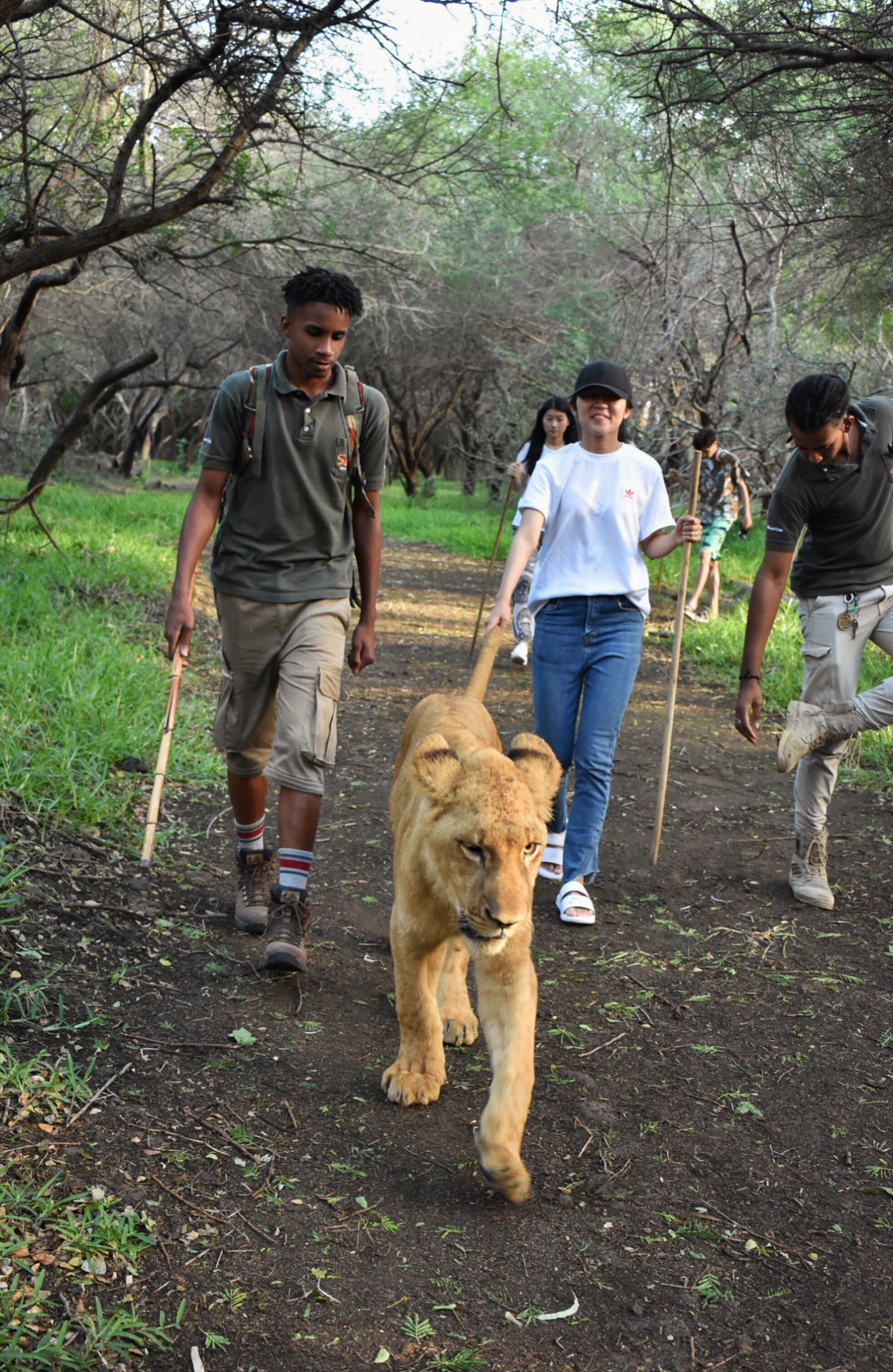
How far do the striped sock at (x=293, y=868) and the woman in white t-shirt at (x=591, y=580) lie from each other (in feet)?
4.51

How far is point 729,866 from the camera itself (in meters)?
6.38

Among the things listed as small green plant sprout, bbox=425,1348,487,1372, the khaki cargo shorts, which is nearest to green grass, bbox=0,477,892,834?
the khaki cargo shorts

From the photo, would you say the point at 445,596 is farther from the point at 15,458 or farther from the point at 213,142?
the point at 15,458

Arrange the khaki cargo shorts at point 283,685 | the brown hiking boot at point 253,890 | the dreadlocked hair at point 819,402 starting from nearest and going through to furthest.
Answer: the khaki cargo shorts at point 283,685, the brown hiking boot at point 253,890, the dreadlocked hair at point 819,402

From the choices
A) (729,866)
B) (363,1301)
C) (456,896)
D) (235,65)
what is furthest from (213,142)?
(363,1301)

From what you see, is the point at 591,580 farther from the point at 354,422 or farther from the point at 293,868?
the point at 293,868

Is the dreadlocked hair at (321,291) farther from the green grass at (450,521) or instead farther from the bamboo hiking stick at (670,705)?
A: the green grass at (450,521)

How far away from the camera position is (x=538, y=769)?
377cm

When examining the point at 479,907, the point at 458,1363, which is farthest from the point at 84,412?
the point at 458,1363

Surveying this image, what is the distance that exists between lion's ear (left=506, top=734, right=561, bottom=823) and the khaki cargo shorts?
102 centimetres

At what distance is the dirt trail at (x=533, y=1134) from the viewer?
288 centimetres

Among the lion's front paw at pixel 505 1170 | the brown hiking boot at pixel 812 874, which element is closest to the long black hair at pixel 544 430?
the brown hiking boot at pixel 812 874

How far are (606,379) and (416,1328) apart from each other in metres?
3.87

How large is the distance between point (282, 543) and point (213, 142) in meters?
7.34
